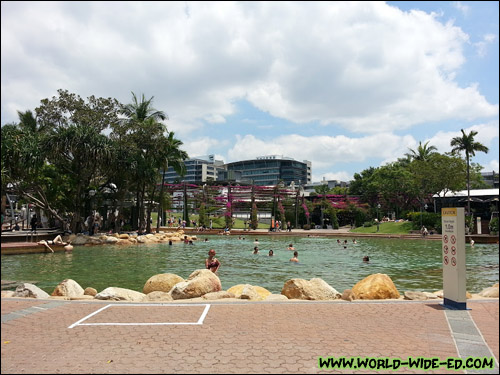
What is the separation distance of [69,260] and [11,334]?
1638cm

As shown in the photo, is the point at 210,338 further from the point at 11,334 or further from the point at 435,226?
the point at 435,226

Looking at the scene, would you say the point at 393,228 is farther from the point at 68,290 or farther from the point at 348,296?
the point at 68,290

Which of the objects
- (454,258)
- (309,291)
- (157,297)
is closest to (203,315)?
(157,297)

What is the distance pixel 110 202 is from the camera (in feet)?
139

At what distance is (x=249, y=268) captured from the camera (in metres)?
18.8

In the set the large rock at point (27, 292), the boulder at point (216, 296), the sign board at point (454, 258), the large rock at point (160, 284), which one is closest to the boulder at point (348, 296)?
the sign board at point (454, 258)

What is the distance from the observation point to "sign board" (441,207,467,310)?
7879mm

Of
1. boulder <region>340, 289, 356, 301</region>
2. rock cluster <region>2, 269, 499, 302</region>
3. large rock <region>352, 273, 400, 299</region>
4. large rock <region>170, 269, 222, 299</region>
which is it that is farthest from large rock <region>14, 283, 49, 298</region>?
large rock <region>352, 273, 400, 299</region>

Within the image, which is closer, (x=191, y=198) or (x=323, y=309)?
(x=323, y=309)

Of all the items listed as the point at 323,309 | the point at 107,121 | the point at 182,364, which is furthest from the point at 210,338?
the point at 107,121

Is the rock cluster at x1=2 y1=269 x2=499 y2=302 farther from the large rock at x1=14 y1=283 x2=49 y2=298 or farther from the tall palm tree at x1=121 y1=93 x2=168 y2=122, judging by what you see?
the tall palm tree at x1=121 y1=93 x2=168 y2=122

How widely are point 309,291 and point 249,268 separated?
29.1ft

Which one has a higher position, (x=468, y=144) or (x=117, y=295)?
(x=468, y=144)

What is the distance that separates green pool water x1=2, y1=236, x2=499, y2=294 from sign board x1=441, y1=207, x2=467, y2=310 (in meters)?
3.93
